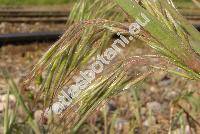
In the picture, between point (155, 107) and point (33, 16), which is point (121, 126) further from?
point (33, 16)

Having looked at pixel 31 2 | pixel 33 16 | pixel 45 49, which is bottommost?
pixel 45 49

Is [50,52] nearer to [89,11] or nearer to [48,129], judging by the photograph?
[89,11]

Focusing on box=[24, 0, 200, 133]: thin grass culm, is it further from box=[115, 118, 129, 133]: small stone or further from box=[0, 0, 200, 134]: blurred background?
box=[115, 118, 129, 133]: small stone

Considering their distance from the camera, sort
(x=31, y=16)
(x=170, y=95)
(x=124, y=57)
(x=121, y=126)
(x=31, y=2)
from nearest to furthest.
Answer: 1. (x=124, y=57)
2. (x=121, y=126)
3. (x=170, y=95)
4. (x=31, y=16)
5. (x=31, y=2)

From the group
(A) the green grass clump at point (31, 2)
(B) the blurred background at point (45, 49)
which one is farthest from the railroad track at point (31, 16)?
(A) the green grass clump at point (31, 2)

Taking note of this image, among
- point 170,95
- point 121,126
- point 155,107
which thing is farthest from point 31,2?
point 121,126

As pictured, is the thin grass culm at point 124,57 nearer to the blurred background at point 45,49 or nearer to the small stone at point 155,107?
the blurred background at point 45,49

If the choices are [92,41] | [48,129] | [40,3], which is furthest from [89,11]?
[40,3]

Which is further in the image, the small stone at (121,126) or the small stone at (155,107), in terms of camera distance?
the small stone at (155,107)

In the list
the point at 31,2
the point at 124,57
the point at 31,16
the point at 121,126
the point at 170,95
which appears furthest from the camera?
the point at 31,2

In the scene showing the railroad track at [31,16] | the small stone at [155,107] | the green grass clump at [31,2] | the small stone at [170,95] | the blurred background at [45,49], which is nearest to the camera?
the blurred background at [45,49]

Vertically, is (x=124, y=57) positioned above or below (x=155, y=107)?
above

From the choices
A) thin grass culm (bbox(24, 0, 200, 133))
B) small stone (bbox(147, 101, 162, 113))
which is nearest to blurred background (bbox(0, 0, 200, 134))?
small stone (bbox(147, 101, 162, 113))
